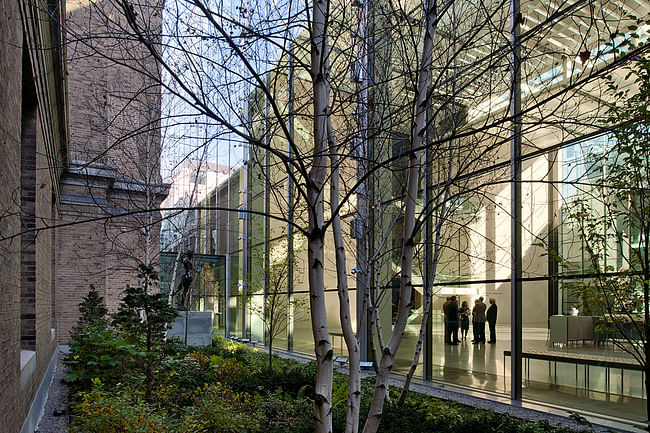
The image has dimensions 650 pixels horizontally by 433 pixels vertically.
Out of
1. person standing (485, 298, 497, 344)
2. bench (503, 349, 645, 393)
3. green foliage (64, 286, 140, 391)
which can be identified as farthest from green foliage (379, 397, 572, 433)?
green foliage (64, 286, 140, 391)

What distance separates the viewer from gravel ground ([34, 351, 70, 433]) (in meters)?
7.59

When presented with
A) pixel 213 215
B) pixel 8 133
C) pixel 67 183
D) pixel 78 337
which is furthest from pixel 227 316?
pixel 8 133

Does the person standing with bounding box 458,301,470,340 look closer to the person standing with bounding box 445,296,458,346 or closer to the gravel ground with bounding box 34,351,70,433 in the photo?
the person standing with bounding box 445,296,458,346

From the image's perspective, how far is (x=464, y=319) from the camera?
40.4 ft

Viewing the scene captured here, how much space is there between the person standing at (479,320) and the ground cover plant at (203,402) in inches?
101

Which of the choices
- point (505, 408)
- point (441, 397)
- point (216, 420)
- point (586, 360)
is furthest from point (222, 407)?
point (586, 360)

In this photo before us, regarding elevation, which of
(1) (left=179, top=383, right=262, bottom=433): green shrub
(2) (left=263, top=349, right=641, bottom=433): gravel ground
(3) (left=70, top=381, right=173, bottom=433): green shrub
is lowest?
(2) (left=263, top=349, right=641, bottom=433): gravel ground

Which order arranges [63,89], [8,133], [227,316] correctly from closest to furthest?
[8,133]
[63,89]
[227,316]

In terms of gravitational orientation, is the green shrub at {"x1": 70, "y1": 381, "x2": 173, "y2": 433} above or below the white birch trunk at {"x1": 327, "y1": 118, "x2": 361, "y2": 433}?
below

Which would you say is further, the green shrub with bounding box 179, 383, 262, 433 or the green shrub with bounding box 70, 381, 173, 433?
the green shrub with bounding box 179, 383, 262, 433

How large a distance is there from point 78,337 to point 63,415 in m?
3.03

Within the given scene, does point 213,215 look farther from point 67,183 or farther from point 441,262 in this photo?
point 441,262

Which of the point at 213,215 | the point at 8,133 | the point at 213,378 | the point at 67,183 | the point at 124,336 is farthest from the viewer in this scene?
the point at 213,215

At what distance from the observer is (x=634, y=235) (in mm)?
8250
